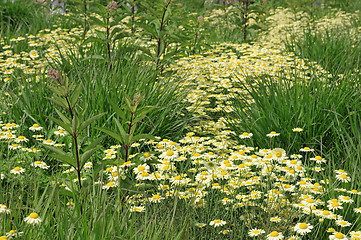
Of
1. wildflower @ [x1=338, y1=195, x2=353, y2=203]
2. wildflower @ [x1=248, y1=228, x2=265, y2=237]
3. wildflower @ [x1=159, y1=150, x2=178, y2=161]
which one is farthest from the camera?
wildflower @ [x1=159, y1=150, x2=178, y2=161]

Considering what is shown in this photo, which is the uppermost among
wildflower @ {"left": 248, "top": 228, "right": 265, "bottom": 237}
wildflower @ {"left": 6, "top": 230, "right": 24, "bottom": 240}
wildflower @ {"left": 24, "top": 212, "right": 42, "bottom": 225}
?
wildflower @ {"left": 24, "top": 212, "right": 42, "bottom": 225}

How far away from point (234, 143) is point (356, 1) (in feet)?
31.6

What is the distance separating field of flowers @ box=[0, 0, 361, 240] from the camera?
2.09m

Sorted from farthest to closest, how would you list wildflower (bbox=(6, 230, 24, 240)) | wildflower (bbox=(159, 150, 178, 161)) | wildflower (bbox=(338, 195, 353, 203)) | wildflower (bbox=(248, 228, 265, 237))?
wildflower (bbox=(159, 150, 178, 161)) → wildflower (bbox=(338, 195, 353, 203)) → wildflower (bbox=(248, 228, 265, 237)) → wildflower (bbox=(6, 230, 24, 240))

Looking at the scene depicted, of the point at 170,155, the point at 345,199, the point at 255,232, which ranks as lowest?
the point at 255,232

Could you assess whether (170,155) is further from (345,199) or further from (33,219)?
(345,199)

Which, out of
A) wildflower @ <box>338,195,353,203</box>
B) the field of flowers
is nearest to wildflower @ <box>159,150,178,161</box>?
the field of flowers

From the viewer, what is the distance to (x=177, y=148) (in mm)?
2924

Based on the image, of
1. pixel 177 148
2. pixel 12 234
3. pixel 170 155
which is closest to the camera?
pixel 12 234

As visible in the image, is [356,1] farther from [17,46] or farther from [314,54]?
[17,46]

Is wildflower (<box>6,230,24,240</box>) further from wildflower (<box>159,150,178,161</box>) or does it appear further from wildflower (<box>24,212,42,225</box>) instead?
wildflower (<box>159,150,178,161</box>)

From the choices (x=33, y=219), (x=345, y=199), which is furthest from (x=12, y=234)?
(x=345, y=199)

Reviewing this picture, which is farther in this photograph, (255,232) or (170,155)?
(170,155)

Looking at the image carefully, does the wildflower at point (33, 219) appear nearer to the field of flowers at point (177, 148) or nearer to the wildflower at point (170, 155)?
the field of flowers at point (177, 148)
